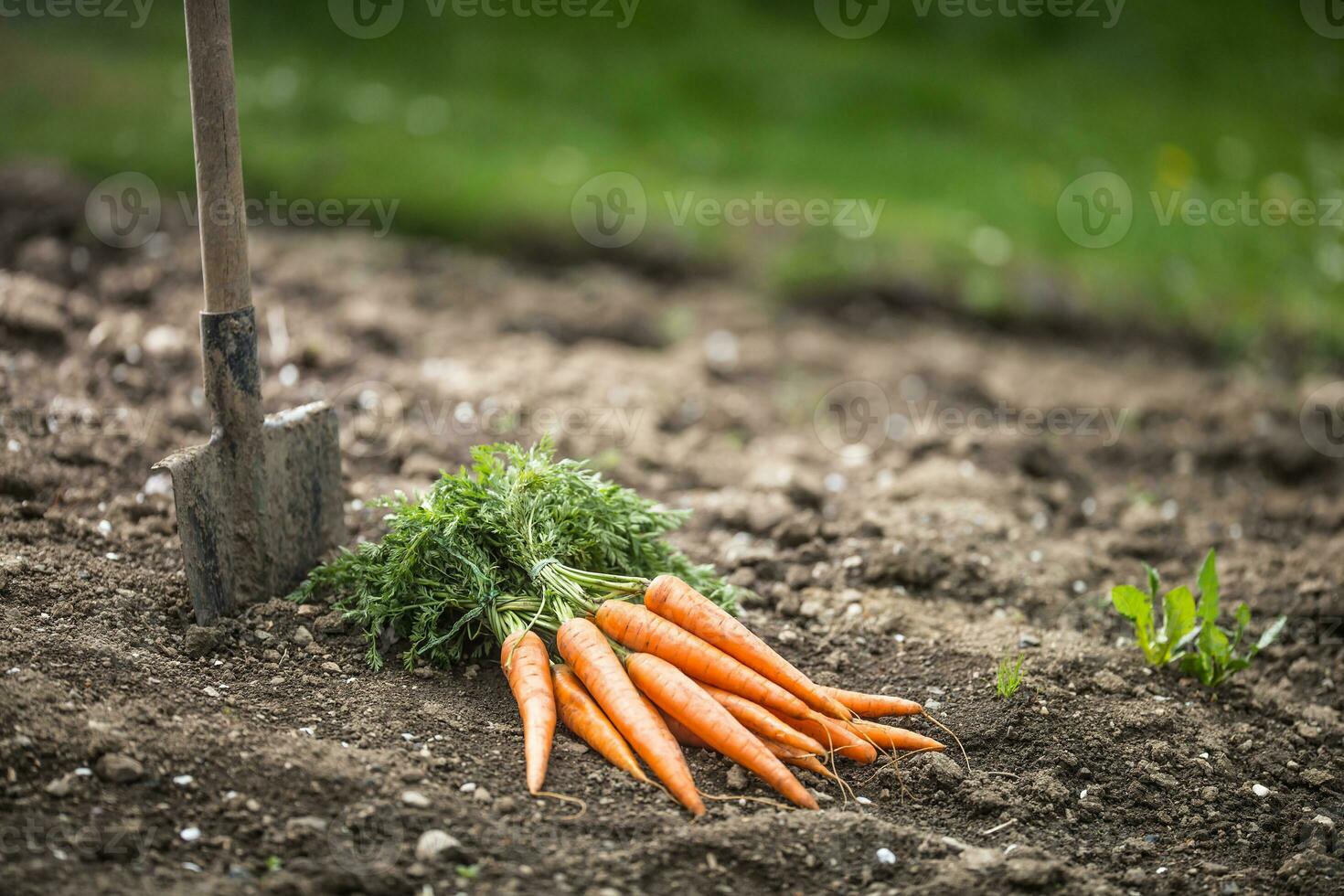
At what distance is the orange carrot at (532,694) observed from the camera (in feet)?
9.73

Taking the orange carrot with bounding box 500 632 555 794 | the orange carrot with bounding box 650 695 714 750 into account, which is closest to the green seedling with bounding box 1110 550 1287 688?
the orange carrot with bounding box 650 695 714 750

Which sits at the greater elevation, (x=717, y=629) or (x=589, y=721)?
(x=717, y=629)

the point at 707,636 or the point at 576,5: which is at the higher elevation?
the point at 576,5

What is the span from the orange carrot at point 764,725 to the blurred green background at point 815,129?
14.5ft

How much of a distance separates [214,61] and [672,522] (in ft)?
6.64

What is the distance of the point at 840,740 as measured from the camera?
324cm

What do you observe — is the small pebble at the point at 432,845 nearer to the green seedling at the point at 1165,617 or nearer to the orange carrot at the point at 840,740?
the orange carrot at the point at 840,740

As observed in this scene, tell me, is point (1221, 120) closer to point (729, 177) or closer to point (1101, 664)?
point (729, 177)

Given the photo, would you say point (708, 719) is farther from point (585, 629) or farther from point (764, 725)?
point (585, 629)

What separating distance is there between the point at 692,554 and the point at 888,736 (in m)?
1.36

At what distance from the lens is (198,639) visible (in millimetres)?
3336

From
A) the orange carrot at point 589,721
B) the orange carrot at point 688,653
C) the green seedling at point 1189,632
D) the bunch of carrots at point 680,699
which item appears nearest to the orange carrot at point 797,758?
the bunch of carrots at point 680,699

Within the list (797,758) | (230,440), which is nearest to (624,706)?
(797,758)

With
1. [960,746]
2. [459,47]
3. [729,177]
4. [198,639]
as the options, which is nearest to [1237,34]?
[729,177]
